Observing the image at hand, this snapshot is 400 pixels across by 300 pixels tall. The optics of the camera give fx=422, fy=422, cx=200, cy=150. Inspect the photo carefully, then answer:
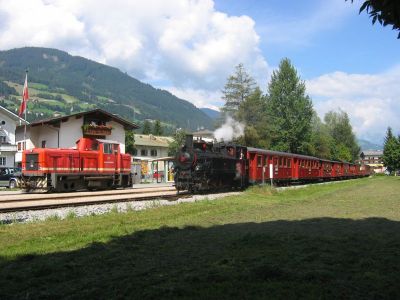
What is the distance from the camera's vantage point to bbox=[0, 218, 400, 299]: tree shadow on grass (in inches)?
216

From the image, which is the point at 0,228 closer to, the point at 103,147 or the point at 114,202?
the point at 114,202

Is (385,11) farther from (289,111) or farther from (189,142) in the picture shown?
(289,111)

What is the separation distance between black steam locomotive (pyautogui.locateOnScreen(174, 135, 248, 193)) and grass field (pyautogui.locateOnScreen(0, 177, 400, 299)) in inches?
465

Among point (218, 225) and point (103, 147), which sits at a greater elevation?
point (103, 147)

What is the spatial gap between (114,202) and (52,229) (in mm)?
8860

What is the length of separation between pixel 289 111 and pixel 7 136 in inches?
1838

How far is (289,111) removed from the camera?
2972 inches

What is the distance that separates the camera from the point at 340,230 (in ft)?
35.6

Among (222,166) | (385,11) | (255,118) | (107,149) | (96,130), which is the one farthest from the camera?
(255,118)

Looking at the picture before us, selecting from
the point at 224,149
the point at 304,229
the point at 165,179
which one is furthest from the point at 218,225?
the point at 165,179

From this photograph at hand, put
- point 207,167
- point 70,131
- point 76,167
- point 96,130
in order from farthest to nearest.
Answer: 1. point 96,130
2. point 70,131
3. point 76,167
4. point 207,167

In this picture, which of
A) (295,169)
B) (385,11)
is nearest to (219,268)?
(385,11)

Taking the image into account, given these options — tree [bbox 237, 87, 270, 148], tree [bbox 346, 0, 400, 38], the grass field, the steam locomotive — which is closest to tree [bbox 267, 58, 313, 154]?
tree [bbox 237, 87, 270, 148]

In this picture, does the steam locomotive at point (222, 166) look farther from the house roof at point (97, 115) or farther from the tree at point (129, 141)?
the tree at point (129, 141)
